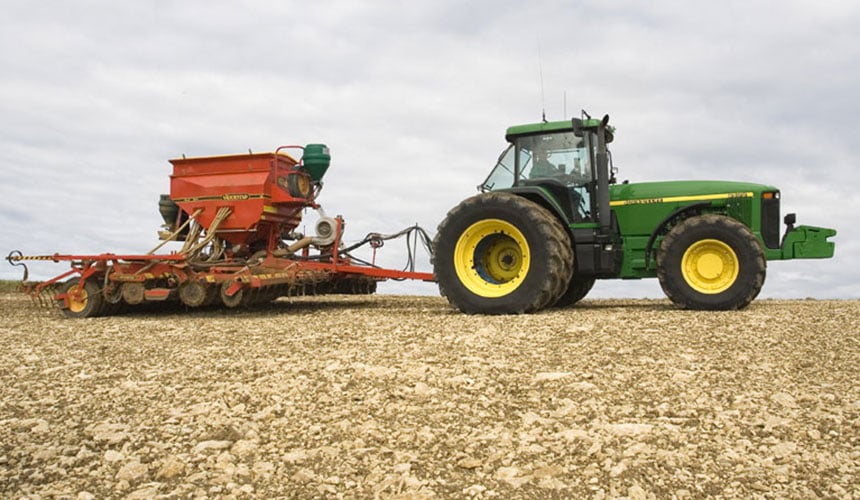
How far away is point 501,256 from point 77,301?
5528mm

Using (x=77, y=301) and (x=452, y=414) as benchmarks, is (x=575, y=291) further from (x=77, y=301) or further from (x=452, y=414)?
(x=77, y=301)

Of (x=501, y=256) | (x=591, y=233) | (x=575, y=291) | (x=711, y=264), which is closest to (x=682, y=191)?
(x=711, y=264)

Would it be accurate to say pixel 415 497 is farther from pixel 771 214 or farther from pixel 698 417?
pixel 771 214

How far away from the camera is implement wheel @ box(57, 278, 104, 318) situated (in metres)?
9.16

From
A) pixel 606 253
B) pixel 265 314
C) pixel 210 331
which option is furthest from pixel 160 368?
pixel 606 253

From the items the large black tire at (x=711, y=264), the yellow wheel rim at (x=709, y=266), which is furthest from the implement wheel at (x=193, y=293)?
the yellow wheel rim at (x=709, y=266)

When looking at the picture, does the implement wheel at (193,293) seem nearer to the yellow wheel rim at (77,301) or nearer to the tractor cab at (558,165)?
the yellow wheel rim at (77,301)

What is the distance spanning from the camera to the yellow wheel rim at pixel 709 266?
24.8ft

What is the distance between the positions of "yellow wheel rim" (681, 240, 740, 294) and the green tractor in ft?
0.03

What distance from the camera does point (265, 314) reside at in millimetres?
8953

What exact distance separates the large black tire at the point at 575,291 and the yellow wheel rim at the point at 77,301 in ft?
20.1

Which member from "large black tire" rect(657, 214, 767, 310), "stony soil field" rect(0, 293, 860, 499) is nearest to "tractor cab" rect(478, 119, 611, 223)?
"large black tire" rect(657, 214, 767, 310)

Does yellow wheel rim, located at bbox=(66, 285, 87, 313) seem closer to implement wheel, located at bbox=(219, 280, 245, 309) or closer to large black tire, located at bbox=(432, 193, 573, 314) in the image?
implement wheel, located at bbox=(219, 280, 245, 309)

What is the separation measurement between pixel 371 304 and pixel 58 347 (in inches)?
178
